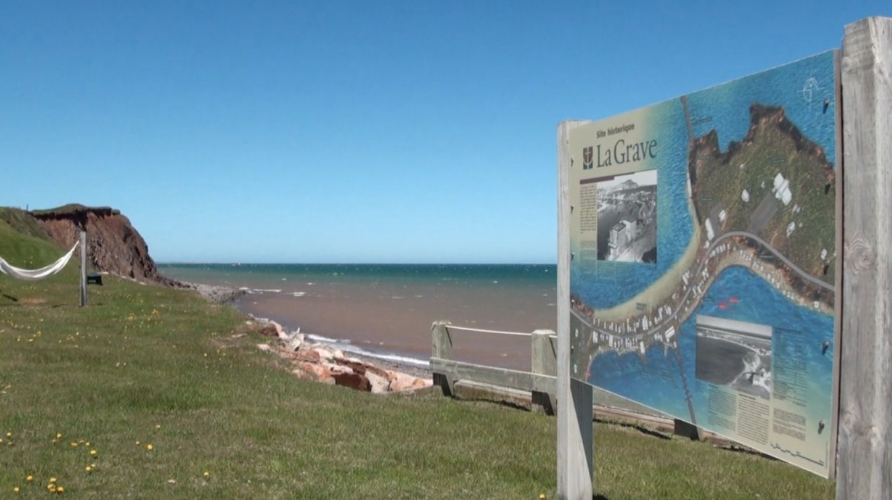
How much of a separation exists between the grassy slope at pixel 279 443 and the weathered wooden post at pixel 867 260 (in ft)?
10.4

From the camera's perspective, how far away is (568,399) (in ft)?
17.6

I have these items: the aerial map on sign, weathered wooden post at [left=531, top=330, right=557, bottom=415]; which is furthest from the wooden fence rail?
the aerial map on sign

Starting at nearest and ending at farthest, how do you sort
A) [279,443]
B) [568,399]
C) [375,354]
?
1. [568,399]
2. [279,443]
3. [375,354]

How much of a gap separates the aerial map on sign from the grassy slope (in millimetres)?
1871

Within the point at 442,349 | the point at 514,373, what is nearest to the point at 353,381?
the point at 442,349

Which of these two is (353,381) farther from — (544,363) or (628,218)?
(628,218)

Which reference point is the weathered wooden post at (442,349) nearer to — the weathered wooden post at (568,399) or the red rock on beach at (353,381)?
the red rock on beach at (353,381)

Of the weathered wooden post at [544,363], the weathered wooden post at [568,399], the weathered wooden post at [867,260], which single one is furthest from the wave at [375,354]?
the weathered wooden post at [867,260]

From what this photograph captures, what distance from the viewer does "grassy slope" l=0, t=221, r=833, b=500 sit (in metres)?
5.88

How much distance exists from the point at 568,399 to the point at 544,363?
429 centimetres

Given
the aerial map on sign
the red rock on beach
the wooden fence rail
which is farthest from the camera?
the red rock on beach

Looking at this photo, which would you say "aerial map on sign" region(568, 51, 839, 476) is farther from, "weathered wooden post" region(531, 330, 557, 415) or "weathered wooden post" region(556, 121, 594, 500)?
"weathered wooden post" region(531, 330, 557, 415)

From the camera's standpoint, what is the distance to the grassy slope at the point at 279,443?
588cm

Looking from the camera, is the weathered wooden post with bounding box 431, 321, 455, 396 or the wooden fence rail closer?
the wooden fence rail
